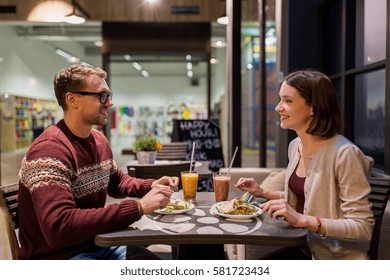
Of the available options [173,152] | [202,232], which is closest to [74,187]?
[202,232]

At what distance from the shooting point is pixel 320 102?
1.33m

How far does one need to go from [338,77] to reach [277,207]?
2147 millimetres

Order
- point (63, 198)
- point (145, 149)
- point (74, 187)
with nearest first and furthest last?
1. point (63, 198)
2. point (74, 187)
3. point (145, 149)

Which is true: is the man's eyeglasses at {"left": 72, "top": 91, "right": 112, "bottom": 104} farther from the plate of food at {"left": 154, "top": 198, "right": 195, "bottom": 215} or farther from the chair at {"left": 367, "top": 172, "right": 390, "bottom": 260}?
the chair at {"left": 367, "top": 172, "right": 390, "bottom": 260}

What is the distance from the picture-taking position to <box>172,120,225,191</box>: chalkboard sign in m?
4.15

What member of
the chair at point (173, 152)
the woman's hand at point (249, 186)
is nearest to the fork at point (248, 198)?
the woman's hand at point (249, 186)

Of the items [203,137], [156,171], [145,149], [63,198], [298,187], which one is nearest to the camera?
[63,198]

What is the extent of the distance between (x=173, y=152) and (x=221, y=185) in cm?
206

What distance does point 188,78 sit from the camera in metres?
12.0

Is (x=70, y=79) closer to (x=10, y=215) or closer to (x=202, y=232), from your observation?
(x=10, y=215)

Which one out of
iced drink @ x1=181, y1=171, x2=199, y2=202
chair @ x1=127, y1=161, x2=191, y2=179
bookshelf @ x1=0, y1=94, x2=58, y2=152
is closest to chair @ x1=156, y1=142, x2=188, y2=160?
chair @ x1=127, y1=161, x2=191, y2=179

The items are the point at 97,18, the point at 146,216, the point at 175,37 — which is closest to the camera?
the point at 146,216
